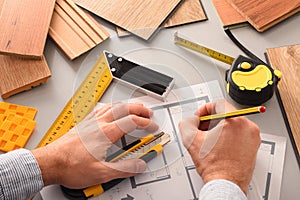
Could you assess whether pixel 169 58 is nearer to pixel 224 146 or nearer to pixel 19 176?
pixel 224 146

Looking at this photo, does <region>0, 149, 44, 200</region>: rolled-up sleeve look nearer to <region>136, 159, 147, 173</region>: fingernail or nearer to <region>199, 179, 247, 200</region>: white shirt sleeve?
<region>136, 159, 147, 173</region>: fingernail

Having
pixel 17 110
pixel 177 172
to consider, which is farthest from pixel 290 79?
pixel 17 110

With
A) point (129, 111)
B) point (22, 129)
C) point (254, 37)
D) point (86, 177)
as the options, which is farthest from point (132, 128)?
point (254, 37)

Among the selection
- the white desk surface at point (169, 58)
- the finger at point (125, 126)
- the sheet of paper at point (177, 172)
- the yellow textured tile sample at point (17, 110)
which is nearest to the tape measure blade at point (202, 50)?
the white desk surface at point (169, 58)

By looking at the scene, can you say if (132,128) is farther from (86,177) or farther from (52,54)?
(52,54)

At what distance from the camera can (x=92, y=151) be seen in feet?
3.33

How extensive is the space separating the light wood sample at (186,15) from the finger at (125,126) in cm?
27

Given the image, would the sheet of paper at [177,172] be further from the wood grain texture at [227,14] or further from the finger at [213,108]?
the wood grain texture at [227,14]

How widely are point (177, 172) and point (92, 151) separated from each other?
18cm

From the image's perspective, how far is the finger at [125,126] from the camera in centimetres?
104

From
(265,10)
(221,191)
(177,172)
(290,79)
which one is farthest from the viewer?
(265,10)

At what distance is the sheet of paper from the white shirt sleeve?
60mm

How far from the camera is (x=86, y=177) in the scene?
3.23 ft

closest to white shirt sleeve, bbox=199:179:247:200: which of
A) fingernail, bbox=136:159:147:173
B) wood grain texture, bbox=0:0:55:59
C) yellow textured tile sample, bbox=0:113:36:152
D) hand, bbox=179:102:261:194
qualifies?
hand, bbox=179:102:261:194
